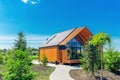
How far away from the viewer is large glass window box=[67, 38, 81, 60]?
3488 cm

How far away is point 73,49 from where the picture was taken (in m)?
35.1

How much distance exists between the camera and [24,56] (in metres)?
12.5

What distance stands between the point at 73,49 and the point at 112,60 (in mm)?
8333

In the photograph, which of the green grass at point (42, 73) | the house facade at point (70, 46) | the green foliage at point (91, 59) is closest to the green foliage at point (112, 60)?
the green foliage at point (91, 59)

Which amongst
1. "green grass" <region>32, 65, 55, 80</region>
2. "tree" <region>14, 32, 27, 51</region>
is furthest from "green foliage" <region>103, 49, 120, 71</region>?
"tree" <region>14, 32, 27, 51</region>

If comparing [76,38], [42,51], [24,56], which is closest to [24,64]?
[24,56]

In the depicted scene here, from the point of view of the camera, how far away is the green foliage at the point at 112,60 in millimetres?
28156

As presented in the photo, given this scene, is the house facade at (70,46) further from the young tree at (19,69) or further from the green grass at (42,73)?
the young tree at (19,69)

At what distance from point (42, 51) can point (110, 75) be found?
20.3m

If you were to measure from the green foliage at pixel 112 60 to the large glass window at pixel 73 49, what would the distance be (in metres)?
6.94

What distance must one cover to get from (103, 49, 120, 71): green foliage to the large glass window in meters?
6.94

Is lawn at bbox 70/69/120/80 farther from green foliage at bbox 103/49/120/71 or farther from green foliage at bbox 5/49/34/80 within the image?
green foliage at bbox 5/49/34/80

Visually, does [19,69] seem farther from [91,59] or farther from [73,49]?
[73,49]

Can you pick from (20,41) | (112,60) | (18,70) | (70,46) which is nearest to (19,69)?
(18,70)
